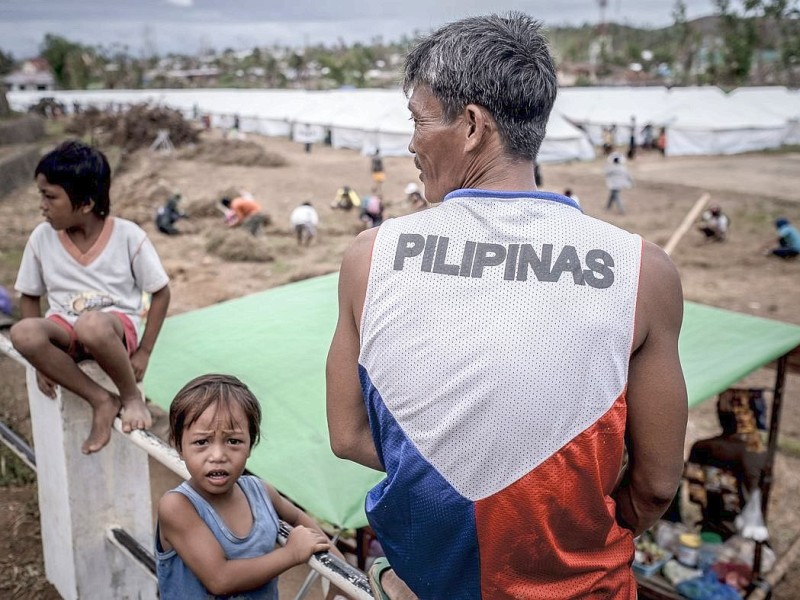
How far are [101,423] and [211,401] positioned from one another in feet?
2.99

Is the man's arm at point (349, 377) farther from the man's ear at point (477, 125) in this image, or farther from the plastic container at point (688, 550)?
the plastic container at point (688, 550)

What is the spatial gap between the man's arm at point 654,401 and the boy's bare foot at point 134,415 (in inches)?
59.9

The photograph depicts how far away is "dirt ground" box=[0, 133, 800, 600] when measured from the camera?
509 cm

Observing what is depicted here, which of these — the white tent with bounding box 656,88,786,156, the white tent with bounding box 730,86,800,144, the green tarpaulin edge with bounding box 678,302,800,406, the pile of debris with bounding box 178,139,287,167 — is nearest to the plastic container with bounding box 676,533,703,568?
the green tarpaulin edge with bounding box 678,302,800,406

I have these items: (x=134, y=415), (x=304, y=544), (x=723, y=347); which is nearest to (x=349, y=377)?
(x=304, y=544)

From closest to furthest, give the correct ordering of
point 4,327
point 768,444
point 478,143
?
point 478,143 → point 4,327 → point 768,444

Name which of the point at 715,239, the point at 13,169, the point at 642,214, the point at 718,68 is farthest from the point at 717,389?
the point at 718,68

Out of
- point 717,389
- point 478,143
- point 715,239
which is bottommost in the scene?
point 715,239

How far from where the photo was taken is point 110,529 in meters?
2.65

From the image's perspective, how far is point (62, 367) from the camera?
232 centimetres

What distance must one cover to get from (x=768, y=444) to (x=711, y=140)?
2798 centimetres

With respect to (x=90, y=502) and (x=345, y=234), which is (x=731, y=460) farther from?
(x=345, y=234)

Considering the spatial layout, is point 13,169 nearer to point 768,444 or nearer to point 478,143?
point 768,444

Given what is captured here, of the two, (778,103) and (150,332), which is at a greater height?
(778,103)
